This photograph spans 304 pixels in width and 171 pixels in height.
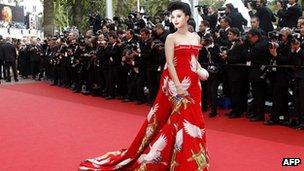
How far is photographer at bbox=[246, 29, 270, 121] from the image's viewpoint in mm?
8336

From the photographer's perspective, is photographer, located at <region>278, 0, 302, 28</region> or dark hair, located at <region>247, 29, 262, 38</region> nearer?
dark hair, located at <region>247, 29, 262, 38</region>

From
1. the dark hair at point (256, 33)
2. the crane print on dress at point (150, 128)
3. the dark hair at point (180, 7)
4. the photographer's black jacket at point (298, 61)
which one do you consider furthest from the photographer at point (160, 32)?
the dark hair at point (180, 7)

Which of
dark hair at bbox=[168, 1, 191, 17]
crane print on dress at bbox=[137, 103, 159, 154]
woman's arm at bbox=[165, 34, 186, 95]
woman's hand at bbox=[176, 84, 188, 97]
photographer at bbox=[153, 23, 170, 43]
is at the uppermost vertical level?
dark hair at bbox=[168, 1, 191, 17]

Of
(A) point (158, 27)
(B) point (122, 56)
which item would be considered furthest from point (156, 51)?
(B) point (122, 56)

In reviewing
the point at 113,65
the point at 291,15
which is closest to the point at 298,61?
the point at 291,15

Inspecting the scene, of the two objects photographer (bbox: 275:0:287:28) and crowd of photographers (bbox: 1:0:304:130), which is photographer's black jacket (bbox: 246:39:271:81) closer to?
crowd of photographers (bbox: 1:0:304:130)

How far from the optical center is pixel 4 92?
14852 mm

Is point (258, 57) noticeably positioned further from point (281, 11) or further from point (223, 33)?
point (281, 11)

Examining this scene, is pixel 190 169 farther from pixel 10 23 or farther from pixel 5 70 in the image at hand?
pixel 10 23

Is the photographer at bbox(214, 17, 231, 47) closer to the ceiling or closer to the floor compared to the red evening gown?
closer to the ceiling

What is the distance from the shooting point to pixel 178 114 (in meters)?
4.71

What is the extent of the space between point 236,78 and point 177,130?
4.48 meters

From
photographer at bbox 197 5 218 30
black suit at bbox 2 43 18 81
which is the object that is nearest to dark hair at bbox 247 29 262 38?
photographer at bbox 197 5 218 30

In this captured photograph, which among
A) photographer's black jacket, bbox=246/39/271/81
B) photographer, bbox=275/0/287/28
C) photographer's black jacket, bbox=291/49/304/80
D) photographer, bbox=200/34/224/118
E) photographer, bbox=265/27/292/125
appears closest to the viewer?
photographer's black jacket, bbox=291/49/304/80
